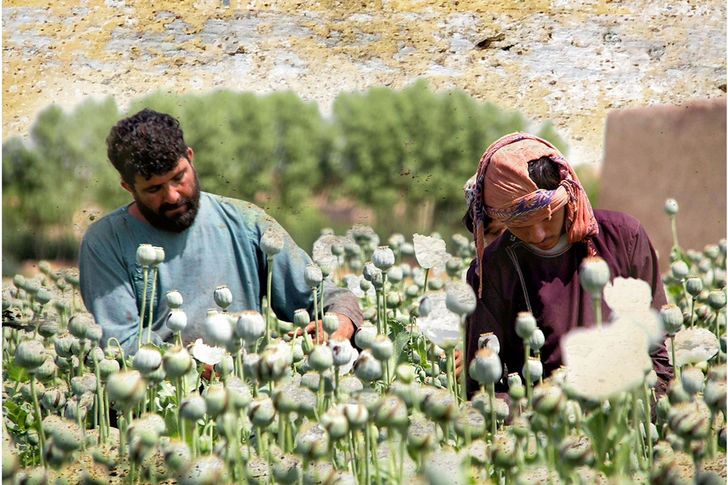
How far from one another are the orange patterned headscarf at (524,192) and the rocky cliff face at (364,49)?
1534mm

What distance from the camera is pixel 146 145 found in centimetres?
238

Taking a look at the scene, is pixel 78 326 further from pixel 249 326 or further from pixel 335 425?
pixel 335 425

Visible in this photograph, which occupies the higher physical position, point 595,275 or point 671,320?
point 595,275

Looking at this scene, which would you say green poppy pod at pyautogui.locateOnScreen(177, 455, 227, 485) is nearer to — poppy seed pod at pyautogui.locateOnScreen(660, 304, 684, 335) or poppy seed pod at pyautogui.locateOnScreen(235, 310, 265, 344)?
poppy seed pod at pyautogui.locateOnScreen(235, 310, 265, 344)

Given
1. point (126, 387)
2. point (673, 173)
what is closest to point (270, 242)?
point (126, 387)

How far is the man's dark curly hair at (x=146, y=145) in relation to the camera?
2.38m

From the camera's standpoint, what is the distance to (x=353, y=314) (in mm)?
2135

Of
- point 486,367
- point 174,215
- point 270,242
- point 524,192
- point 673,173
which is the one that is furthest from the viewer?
point 673,173

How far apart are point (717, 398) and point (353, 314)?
1.32m

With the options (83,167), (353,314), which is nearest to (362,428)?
(353,314)

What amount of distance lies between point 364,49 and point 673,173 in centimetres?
156

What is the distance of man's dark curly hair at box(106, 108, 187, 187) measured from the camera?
2.38 m

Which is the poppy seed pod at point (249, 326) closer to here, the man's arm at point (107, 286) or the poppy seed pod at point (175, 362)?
the poppy seed pod at point (175, 362)

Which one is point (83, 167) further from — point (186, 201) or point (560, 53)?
point (560, 53)
